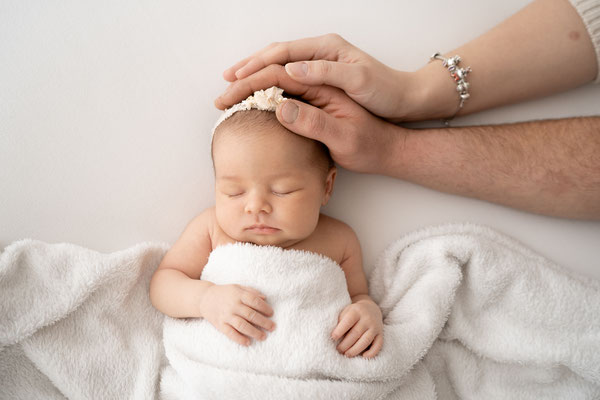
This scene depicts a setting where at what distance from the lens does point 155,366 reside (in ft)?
4.12

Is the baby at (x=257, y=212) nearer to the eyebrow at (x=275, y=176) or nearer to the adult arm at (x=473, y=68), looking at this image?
the eyebrow at (x=275, y=176)

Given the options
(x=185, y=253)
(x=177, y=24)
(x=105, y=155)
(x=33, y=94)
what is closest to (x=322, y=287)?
(x=185, y=253)

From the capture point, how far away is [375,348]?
1.16 metres

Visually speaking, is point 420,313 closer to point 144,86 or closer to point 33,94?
point 144,86

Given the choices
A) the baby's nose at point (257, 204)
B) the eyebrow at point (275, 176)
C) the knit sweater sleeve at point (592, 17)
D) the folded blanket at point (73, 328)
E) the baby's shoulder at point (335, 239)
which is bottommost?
the folded blanket at point (73, 328)

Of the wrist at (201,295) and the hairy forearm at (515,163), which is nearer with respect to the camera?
the wrist at (201,295)

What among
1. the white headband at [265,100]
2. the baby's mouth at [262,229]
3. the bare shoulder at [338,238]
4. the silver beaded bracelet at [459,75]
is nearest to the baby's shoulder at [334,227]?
the bare shoulder at [338,238]

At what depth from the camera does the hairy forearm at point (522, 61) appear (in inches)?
53.2

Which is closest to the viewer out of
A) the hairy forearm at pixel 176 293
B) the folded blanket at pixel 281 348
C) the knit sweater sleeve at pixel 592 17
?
the folded blanket at pixel 281 348

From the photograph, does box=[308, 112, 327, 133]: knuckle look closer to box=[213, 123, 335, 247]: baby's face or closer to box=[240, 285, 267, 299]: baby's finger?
box=[213, 123, 335, 247]: baby's face

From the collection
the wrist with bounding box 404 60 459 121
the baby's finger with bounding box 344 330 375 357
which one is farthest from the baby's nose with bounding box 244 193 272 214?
the wrist with bounding box 404 60 459 121

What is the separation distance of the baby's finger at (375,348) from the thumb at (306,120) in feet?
2.03

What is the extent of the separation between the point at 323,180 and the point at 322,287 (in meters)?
0.34

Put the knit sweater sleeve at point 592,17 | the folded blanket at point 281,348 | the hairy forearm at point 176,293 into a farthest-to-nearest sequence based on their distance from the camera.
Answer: the knit sweater sleeve at point 592,17 < the hairy forearm at point 176,293 < the folded blanket at point 281,348
